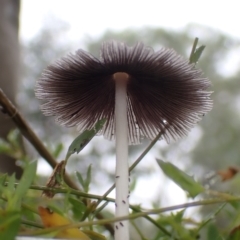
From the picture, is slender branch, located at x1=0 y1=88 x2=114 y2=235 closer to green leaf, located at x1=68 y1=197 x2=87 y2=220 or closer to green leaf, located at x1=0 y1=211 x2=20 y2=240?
green leaf, located at x1=68 y1=197 x2=87 y2=220

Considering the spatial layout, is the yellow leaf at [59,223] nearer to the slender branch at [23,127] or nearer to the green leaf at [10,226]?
the green leaf at [10,226]

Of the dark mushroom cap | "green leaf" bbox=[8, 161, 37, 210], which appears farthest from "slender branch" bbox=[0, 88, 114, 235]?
"green leaf" bbox=[8, 161, 37, 210]

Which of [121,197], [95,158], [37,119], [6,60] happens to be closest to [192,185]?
[121,197]

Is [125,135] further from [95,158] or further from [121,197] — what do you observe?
[95,158]

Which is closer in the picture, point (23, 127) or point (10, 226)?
point (10, 226)

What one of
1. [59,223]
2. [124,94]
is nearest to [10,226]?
[59,223]

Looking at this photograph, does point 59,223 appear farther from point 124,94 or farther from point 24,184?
point 124,94
